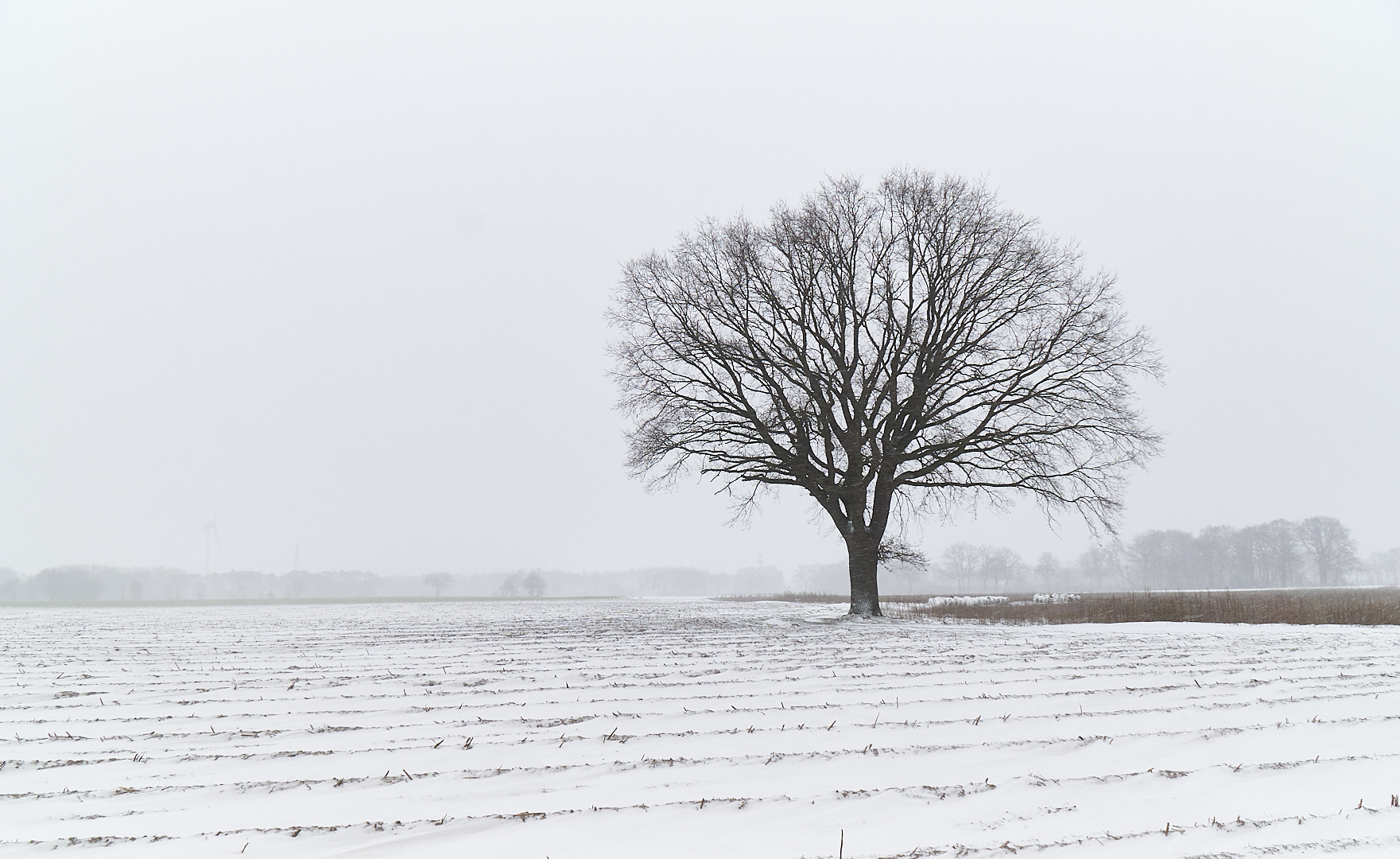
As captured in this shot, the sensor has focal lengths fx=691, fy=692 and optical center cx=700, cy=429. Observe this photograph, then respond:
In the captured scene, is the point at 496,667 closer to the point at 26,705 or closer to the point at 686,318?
the point at 26,705

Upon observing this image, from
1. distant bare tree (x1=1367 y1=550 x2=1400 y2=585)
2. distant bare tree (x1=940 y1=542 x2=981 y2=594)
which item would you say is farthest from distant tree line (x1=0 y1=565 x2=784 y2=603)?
distant bare tree (x1=1367 y1=550 x2=1400 y2=585)

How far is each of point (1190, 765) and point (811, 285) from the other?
12.6 metres

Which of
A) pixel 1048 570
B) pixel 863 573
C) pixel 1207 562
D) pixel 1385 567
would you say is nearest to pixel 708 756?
pixel 863 573

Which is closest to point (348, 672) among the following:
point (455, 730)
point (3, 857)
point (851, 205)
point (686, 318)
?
point (455, 730)

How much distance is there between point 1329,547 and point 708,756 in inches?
4762

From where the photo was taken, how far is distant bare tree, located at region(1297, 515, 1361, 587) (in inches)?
3551

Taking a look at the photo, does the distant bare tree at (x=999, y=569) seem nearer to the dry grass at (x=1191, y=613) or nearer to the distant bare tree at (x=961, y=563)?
the distant bare tree at (x=961, y=563)

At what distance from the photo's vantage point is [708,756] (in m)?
3.39

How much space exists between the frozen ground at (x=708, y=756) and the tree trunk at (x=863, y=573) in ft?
23.9

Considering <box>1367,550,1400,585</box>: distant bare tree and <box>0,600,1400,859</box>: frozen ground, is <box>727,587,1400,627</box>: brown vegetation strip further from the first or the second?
<box>1367,550,1400,585</box>: distant bare tree

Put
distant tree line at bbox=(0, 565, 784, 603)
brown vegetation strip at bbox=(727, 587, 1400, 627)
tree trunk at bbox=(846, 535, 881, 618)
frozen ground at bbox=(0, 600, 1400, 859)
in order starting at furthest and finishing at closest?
distant tree line at bbox=(0, 565, 784, 603) < tree trunk at bbox=(846, 535, 881, 618) < brown vegetation strip at bbox=(727, 587, 1400, 627) < frozen ground at bbox=(0, 600, 1400, 859)

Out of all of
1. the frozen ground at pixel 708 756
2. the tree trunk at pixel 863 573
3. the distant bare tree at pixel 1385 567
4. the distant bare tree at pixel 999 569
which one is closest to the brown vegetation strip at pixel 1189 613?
the tree trunk at pixel 863 573

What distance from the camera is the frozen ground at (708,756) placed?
8.20 ft

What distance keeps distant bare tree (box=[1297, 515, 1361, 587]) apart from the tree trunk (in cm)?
10699
